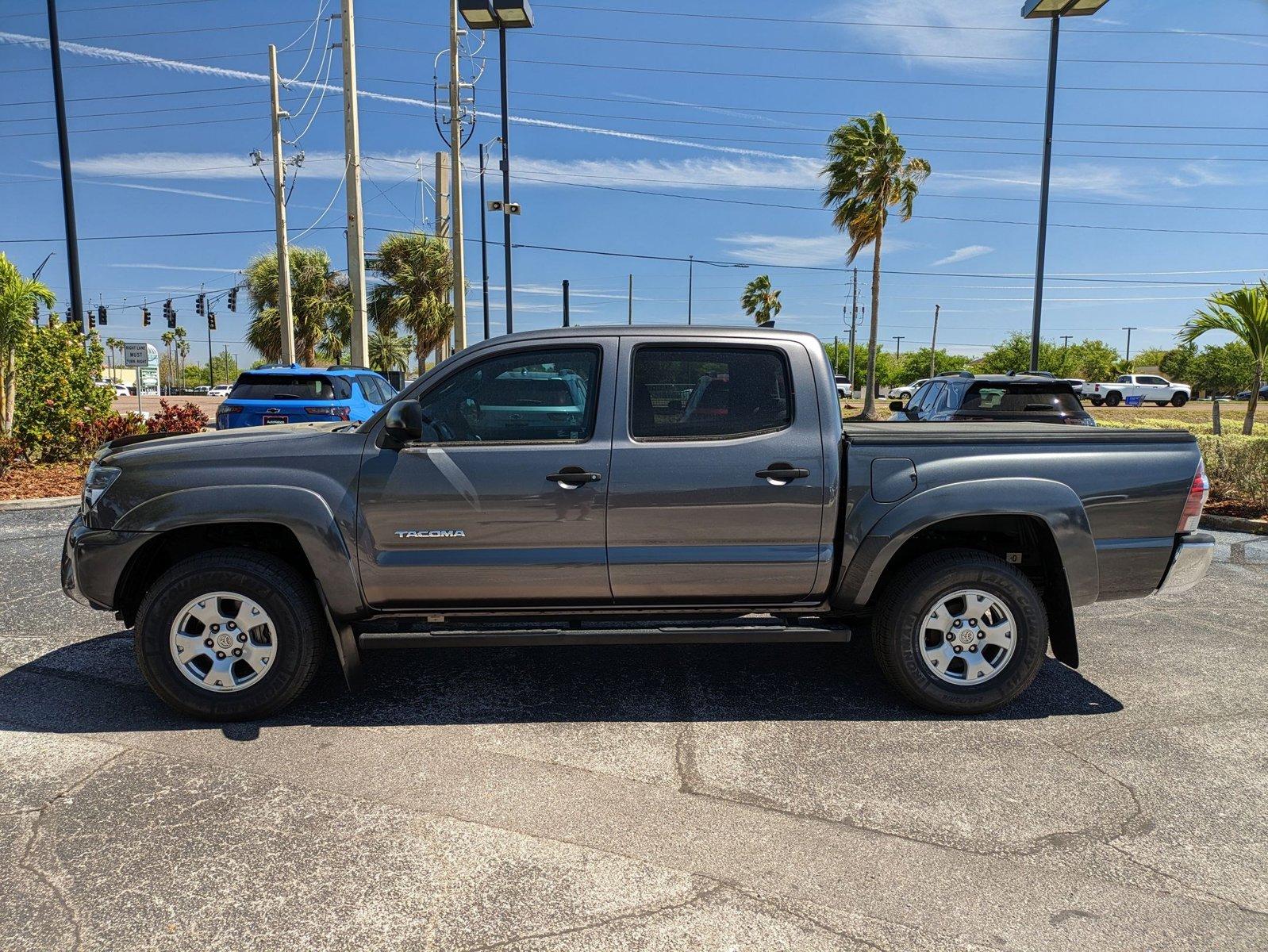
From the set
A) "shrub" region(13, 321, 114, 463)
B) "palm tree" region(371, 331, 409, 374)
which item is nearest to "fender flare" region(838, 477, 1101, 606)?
"shrub" region(13, 321, 114, 463)

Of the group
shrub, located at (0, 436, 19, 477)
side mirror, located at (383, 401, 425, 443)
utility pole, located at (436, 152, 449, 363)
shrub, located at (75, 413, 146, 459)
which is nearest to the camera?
side mirror, located at (383, 401, 425, 443)

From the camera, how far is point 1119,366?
356 feet

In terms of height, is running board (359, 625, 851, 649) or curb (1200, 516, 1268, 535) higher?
running board (359, 625, 851, 649)

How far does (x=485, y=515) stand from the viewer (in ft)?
13.6

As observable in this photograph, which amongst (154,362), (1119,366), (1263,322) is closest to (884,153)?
(1263,322)

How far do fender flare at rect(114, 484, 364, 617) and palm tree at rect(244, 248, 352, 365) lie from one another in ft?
130

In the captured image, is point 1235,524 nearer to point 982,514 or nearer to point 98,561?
point 982,514

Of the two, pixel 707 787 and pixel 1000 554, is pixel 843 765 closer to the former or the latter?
pixel 707 787

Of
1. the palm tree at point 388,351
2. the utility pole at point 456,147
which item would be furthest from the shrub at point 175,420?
the palm tree at point 388,351

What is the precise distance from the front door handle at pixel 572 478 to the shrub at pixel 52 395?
12.1 metres

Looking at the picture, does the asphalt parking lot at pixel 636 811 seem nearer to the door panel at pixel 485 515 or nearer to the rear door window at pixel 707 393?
the door panel at pixel 485 515

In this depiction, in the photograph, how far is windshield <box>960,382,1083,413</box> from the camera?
1068cm

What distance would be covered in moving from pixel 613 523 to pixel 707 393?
0.81 metres

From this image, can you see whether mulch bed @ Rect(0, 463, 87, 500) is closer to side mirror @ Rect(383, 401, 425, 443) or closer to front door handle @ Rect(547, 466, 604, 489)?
side mirror @ Rect(383, 401, 425, 443)
